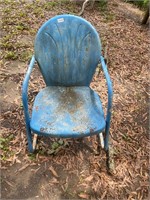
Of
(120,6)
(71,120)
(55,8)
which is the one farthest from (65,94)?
(120,6)

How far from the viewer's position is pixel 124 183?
2299 millimetres

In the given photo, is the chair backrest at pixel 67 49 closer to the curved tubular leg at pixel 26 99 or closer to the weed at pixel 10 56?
the curved tubular leg at pixel 26 99

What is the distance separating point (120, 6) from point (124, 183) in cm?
507

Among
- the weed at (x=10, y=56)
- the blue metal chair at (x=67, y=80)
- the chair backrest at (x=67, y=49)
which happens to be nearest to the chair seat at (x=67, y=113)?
the blue metal chair at (x=67, y=80)

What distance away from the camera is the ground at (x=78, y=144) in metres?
2.22

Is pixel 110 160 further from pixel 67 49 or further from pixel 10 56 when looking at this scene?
pixel 10 56

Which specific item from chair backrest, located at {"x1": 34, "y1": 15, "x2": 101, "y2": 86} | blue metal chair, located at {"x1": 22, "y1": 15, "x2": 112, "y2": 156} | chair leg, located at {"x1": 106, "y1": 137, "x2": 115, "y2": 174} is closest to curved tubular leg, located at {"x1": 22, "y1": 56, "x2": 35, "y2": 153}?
blue metal chair, located at {"x1": 22, "y1": 15, "x2": 112, "y2": 156}

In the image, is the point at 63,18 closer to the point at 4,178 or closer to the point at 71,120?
the point at 71,120

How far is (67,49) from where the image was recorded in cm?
220

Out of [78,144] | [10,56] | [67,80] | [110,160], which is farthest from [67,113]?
[10,56]

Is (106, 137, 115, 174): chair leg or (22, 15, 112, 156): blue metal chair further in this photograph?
(106, 137, 115, 174): chair leg

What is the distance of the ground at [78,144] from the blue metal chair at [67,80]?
267 mm

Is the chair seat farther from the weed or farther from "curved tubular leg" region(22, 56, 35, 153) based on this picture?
the weed

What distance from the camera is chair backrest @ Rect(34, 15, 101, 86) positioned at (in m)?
2.10
